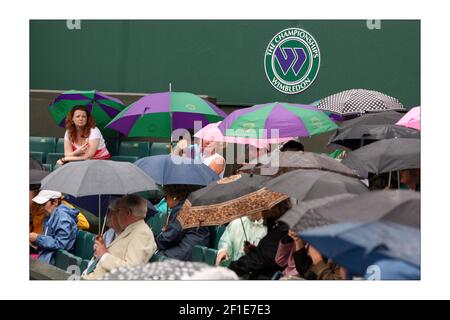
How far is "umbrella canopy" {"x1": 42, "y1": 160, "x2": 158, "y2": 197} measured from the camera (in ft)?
20.0

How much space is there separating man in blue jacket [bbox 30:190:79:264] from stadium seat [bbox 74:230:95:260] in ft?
0.20

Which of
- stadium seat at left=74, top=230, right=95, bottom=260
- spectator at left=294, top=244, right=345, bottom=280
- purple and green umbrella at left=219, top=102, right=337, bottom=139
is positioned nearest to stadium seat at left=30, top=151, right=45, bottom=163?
purple and green umbrella at left=219, top=102, right=337, bottom=139

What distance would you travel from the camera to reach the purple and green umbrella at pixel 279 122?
26.4 feet

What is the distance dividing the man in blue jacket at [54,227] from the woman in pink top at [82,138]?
→ 223cm

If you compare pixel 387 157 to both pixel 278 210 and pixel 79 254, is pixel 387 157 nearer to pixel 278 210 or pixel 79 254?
pixel 278 210

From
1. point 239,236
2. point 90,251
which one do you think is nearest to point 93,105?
point 90,251

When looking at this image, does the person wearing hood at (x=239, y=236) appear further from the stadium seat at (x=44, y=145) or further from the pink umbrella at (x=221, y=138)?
the stadium seat at (x=44, y=145)

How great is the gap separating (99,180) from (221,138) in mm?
2665

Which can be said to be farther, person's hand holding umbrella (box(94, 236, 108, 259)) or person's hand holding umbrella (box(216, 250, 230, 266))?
person's hand holding umbrella (box(216, 250, 230, 266))

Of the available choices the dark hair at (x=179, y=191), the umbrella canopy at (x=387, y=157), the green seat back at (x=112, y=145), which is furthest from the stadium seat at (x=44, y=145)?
the umbrella canopy at (x=387, y=157)

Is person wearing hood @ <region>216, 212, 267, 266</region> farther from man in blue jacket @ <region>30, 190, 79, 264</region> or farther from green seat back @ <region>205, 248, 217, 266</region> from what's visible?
man in blue jacket @ <region>30, 190, 79, 264</region>
